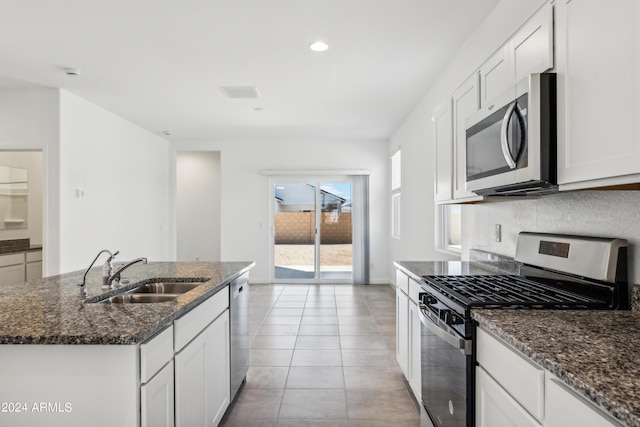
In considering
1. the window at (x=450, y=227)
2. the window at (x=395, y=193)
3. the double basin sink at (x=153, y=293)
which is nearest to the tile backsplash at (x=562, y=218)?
the window at (x=450, y=227)

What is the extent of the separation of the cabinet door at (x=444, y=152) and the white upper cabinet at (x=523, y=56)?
0.55m

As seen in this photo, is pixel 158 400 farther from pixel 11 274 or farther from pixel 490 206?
pixel 11 274

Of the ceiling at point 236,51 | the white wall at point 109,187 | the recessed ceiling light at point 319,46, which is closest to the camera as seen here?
the ceiling at point 236,51

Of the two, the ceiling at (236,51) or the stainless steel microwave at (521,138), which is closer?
the stainless steel microwave at (521,138)

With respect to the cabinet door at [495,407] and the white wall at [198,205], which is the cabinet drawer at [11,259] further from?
the cabinet door at [495,407]

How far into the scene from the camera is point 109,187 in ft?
17.0

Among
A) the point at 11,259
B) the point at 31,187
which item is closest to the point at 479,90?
the point at 11,259

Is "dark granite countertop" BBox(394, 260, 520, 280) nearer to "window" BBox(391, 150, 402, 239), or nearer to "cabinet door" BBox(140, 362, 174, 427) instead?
"cabinet door" BBox(140, 362, 174, 427)

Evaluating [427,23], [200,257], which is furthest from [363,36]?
[200,257]

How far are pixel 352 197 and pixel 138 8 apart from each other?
4.86m

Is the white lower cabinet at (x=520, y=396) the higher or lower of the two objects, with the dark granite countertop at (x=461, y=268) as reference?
lower

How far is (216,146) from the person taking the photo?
6977 millimetres

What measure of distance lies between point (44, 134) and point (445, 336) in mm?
4583

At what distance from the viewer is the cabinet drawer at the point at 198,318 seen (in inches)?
62.7
